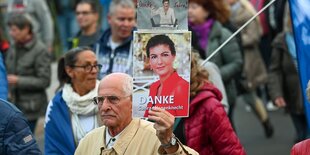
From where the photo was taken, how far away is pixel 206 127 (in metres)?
6.72

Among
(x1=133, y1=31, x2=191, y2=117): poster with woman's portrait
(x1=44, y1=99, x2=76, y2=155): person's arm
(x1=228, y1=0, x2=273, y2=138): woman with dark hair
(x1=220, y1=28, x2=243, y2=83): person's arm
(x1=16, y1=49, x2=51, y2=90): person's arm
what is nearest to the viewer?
(x1=133, y1=31, x2=191, y2=117): poster with woman's portrait

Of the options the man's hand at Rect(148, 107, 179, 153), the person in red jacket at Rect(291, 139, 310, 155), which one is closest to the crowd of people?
the man's hand at Rect(148, 107, 179, 153)

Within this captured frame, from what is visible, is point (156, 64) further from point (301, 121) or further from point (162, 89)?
point (301, 121)

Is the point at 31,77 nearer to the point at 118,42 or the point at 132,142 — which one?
the point at 118,42

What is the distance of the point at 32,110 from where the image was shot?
10.4 m

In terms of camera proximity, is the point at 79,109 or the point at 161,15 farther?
the point at 79,109

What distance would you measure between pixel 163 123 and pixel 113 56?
149 inches

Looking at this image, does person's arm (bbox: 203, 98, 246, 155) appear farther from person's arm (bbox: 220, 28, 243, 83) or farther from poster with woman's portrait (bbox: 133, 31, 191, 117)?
person's arm (bbox: 220, 28, 243, 83)

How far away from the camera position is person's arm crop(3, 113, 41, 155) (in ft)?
18.9

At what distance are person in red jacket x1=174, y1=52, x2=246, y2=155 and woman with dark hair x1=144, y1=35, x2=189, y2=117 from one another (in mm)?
1162

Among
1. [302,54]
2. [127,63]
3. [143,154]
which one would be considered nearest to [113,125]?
[143,154]

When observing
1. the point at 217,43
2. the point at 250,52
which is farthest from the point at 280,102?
the point at 250,52

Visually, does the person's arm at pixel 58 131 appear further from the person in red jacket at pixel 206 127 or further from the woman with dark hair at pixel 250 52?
the woman with dark hair at pixel 250 52

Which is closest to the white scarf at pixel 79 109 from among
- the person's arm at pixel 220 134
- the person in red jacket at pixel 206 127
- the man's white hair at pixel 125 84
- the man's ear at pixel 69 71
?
the man's ear at pixel 69 71
